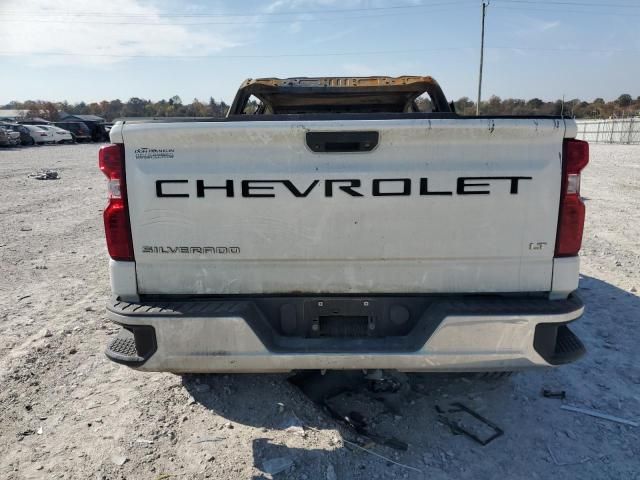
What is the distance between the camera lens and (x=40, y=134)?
33.9 metres

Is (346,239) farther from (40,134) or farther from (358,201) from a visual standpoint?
(40,134)

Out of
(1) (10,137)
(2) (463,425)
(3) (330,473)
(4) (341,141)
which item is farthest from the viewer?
(1) (10,137)

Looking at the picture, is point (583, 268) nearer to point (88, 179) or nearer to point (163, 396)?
point (163, 396)

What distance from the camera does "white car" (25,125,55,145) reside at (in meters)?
33.3

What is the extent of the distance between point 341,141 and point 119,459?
84.5 inches

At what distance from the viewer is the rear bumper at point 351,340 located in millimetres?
2570

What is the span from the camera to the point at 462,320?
2541 mm

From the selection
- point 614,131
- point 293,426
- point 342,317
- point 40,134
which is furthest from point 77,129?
point 614,131

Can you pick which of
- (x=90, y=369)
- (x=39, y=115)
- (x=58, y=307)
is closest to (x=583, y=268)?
(x=90, y=369)

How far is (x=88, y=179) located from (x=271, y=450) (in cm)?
1527

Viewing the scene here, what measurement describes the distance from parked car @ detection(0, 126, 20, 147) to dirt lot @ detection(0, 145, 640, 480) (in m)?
29.3

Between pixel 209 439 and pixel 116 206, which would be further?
pixel 209 439

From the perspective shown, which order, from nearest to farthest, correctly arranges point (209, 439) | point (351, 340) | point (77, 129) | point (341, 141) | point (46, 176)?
point (341, 141) < point (351, 340) < point (209, 439) < point (46, 176) < point (77, 129)

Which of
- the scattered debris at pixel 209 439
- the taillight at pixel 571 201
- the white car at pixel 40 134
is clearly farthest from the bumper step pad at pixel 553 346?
the white car at pixel 40 134
